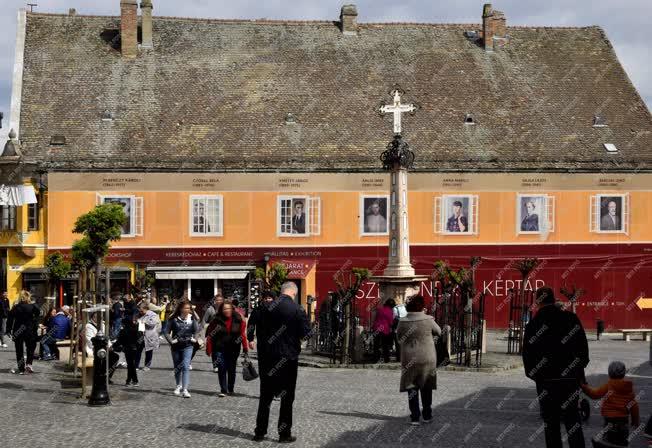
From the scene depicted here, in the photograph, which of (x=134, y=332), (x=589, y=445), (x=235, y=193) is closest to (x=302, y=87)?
(x=235, y=193)

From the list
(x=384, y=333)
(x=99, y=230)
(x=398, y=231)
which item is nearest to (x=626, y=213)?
(x=398, y=231)

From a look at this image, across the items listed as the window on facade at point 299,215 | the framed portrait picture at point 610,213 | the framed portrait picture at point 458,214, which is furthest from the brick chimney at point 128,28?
the framed portrait picture at point 610,213

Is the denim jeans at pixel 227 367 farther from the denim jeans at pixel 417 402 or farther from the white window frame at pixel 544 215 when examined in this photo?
the white window frame at pixel 544 215

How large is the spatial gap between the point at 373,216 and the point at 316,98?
5009mm

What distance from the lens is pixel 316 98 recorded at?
4116cm

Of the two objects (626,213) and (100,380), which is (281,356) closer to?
(100,380)

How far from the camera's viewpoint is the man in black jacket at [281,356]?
12664 millimetres

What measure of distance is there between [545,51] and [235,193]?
548 inches

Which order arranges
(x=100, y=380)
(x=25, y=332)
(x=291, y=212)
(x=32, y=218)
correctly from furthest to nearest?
(x=291, y=212) → (x=32, y=218) → (x=25, y=332) → (x=100, y=380)

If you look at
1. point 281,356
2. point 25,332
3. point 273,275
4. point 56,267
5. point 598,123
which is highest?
point 598,123

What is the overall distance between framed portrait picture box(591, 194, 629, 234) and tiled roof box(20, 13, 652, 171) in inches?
43.7

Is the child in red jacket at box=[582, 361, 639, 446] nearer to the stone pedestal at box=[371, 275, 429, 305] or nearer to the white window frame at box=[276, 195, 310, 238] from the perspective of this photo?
the stone pedestal at box=[371, 275, 429, 305]

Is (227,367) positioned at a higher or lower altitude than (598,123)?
lower

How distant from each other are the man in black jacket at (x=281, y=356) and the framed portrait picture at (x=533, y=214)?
27629 mm
